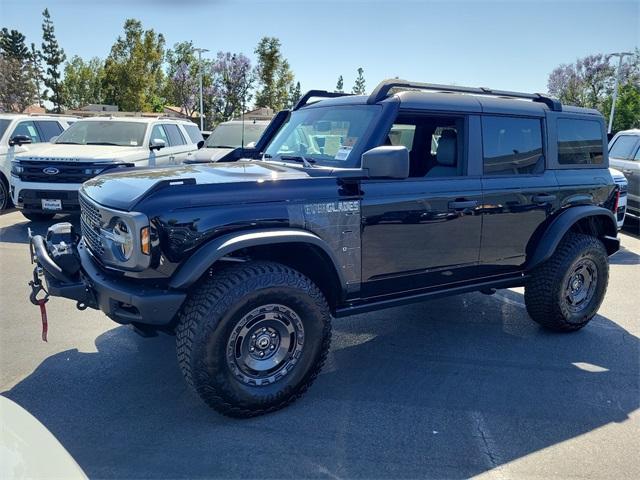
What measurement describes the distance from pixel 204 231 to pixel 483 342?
9.16 ft

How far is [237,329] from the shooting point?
317 cm

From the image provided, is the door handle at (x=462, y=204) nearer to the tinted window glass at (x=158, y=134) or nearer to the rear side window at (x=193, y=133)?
the tinted window glass at (x=158, y=134)

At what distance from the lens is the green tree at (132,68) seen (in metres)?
35.3

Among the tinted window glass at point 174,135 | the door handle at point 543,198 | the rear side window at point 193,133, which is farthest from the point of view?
the rear side window at point 193,133

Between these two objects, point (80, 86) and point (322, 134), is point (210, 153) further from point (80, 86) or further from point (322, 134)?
point (80, 86)

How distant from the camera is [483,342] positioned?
460cm

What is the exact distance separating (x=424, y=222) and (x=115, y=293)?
2154 mm

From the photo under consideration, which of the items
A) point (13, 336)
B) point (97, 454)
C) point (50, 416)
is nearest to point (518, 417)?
point (97, 454)

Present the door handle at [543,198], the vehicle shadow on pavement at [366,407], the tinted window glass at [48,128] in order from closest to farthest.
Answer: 1. the vehicle shadow on pavement at [366,407]
2. the door handle at [543,198]
3. the tinted window glass at [48,128]

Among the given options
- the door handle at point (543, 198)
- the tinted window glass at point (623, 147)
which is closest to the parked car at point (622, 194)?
the tinted window glass at point (623, 147)

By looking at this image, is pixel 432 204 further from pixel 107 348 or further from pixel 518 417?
pixel 107 348

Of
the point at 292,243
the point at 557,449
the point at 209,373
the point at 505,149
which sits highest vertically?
the point at 505,149

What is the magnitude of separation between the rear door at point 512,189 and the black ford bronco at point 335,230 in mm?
14

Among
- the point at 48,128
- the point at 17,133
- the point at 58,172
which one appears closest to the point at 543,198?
the point at 58,172
